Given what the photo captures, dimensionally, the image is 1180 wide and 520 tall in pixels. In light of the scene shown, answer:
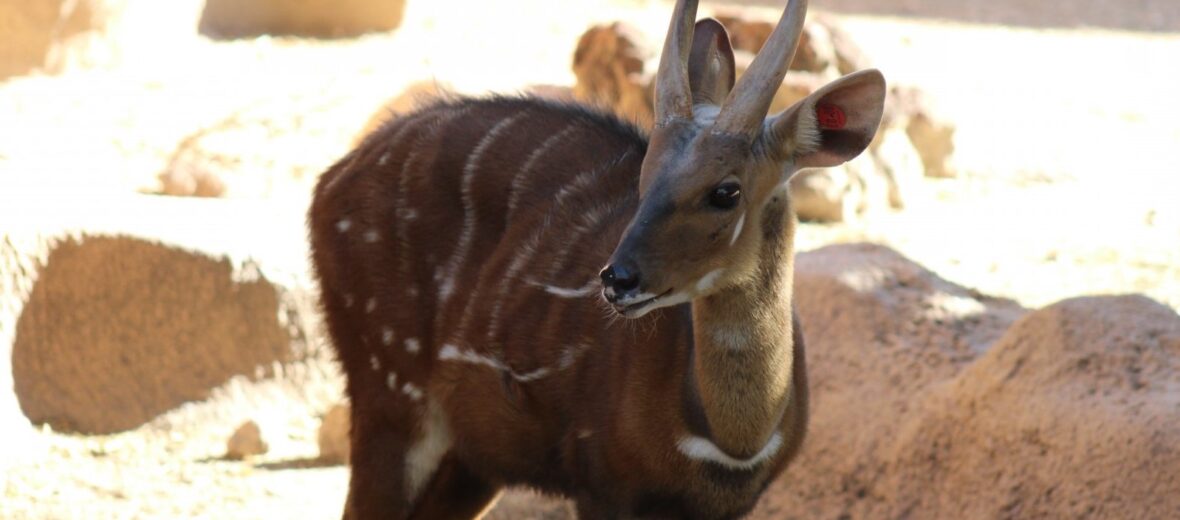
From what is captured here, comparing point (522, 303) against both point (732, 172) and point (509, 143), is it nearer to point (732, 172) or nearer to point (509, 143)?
point (509, 143)

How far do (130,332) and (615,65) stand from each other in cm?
376

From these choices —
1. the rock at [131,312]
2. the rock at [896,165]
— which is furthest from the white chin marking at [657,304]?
the rock at [896,165]

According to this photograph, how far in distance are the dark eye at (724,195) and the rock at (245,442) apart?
282cm

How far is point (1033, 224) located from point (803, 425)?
5314 mm

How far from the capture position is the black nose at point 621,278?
3.30 m

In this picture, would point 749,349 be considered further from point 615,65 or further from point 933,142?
point 933,142

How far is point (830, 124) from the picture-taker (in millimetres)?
3500

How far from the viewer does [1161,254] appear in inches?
317

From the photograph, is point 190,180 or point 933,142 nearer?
point 190,180

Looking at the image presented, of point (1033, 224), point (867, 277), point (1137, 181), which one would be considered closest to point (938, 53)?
point (1137, 181)

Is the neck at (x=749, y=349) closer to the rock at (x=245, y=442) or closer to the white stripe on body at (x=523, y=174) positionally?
the white stripe on body at (x=523, y=174)

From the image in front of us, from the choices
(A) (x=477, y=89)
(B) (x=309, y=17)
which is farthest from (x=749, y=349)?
(B) (x=309, y=17)

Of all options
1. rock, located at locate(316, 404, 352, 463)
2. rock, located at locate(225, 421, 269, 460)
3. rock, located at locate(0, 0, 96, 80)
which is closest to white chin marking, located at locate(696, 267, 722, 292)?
rock, located at locate(316, 404, 352, 463)

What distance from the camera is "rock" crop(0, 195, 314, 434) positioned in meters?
5.73
